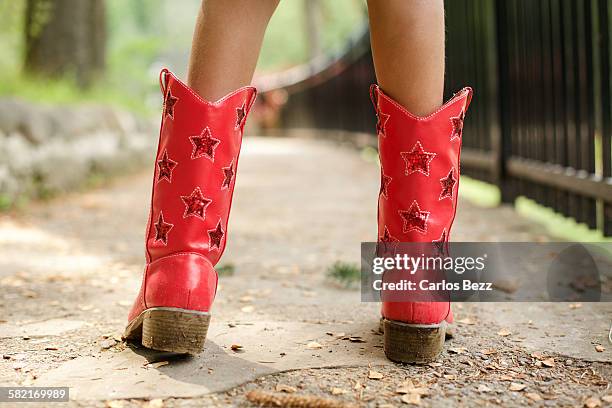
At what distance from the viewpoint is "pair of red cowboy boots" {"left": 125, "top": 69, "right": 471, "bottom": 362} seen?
1.29m

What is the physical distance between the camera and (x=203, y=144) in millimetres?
1338

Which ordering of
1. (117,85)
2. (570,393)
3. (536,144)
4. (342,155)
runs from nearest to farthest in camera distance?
(570,393)
(536,144)
(117,85)
(342,155)

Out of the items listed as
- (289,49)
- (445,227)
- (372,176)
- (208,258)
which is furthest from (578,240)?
(289,49)

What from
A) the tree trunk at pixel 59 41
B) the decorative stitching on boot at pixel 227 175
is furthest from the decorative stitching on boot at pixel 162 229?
the tree trunk at pixel 59 41

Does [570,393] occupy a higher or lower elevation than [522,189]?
lower

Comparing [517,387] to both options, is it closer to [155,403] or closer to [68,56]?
[155,403]

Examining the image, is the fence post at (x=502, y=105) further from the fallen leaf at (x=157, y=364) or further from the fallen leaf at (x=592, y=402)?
the fallen leaf at (x=157, y=364)

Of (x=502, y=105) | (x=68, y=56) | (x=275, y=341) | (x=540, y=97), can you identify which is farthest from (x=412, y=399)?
(x=68, y=56)

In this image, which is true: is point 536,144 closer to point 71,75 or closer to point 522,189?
point 522,189

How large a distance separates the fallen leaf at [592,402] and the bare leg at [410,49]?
22.6 inches

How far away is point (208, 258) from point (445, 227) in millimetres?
455

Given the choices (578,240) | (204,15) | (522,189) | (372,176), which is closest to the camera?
(204,15)

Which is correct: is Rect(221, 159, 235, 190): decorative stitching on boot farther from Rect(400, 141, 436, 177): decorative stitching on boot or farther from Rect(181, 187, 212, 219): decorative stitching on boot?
Rect(400, 141, 436, 177): decorative stitching on boot

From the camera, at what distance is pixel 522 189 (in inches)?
137
